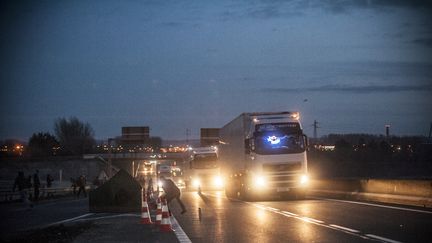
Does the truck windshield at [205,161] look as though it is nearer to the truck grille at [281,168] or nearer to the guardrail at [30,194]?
the guardrail at [30,194]

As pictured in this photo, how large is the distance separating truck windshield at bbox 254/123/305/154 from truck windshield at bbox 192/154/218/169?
2329 cm

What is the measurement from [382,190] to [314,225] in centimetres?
1094

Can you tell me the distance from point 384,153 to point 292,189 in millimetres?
69621

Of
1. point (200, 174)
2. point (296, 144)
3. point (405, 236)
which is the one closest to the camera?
point (405, 236)

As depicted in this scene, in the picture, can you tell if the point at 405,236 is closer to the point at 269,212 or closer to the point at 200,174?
the point at 269,212

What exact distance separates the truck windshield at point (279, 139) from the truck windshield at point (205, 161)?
917 inches

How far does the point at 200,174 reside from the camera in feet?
178

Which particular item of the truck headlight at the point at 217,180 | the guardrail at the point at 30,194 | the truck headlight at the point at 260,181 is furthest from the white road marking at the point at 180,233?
the truck headlight at the point at 217,180

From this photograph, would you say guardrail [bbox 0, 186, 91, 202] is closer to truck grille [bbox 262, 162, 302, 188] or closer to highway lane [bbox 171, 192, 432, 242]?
truck grille [bbox 262, 162, 302, 188]

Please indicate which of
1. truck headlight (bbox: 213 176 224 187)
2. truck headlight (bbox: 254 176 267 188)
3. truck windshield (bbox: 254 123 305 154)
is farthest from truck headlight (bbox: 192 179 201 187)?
truck windshield (bbox: 254 123 305 154)

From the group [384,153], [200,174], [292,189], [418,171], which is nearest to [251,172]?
[292,189]

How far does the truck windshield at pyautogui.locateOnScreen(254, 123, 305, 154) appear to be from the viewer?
31.1 meters

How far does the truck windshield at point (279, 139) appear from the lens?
3114 cm

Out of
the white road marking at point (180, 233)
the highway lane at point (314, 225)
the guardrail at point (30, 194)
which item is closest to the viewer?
the highway lane at point (314, 225)
